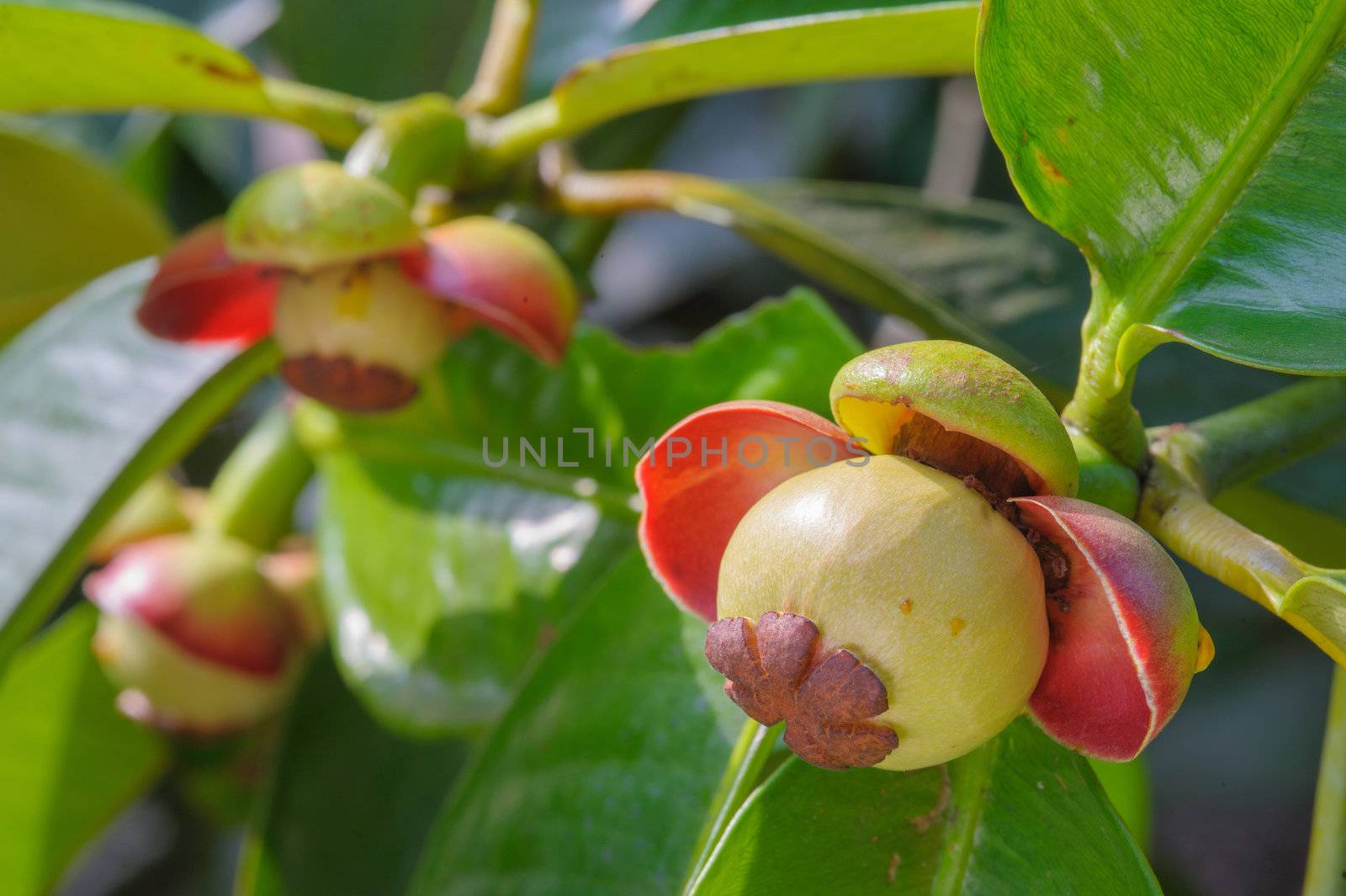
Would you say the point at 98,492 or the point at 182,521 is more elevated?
the point at 98,492

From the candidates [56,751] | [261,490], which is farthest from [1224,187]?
[56,751]

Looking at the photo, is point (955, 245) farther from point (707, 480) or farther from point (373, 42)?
point (373, 42)

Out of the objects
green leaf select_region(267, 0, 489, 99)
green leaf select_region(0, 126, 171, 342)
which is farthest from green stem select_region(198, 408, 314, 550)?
green leaf select_region(267, 0, 489, 99)

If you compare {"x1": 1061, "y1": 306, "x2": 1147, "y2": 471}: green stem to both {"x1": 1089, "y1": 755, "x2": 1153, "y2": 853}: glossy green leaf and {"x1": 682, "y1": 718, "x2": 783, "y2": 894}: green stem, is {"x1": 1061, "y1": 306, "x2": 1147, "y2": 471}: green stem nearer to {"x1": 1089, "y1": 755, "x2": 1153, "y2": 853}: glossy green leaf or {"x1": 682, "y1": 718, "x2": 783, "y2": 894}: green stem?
{"x1": 682, "y1": 718, "x2": 783, "y2": 894}: green stem

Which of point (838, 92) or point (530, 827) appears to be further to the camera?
point (838, 92)

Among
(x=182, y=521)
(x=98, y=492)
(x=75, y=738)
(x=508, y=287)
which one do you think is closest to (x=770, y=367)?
(x=508, y=287)

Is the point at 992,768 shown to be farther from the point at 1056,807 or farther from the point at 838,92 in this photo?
the point at 838,92
